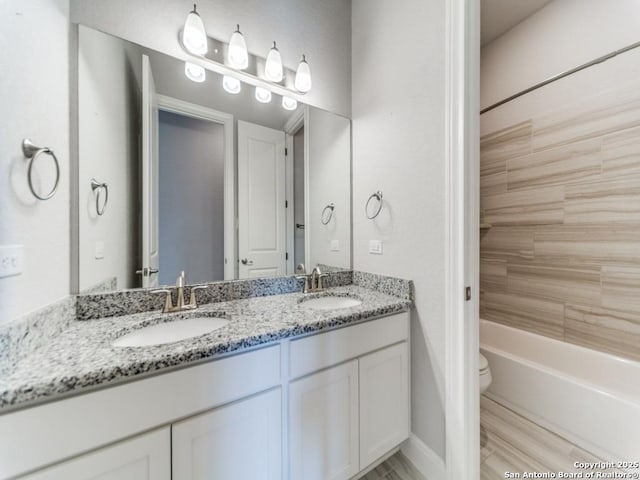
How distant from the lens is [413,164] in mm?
1333

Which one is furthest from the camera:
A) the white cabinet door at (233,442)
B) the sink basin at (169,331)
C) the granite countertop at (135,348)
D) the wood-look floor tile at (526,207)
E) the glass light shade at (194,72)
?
the wood-look floor tile at (526,207)

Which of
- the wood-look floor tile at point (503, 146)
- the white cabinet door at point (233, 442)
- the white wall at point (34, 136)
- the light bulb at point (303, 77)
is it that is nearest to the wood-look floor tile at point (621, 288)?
the wood-look floor tile at point (503, 146)

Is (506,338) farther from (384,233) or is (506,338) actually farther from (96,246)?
(96,246)

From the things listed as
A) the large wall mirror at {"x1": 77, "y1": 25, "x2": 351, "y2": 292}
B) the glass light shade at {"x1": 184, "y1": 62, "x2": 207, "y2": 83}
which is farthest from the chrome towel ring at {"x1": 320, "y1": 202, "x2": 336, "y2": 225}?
the glass light shade at {"x1": 184, "y1": 62, "x2": 207, "y2": 83}

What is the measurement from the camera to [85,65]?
1.02 metres

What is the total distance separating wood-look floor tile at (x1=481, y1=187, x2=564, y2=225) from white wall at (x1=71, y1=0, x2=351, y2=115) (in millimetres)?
1605

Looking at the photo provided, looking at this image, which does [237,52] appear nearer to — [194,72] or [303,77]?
[194,72]

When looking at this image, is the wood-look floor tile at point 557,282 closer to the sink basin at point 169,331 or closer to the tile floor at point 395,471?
the tile floor at point 395,471

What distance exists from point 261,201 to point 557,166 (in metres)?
2.20

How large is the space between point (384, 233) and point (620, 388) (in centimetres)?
176

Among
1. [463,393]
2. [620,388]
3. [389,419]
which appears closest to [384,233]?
[463,393]

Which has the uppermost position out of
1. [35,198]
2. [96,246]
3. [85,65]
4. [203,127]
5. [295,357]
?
[85,65]

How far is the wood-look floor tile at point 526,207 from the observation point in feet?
6.18

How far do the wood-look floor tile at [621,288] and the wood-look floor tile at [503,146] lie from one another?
1050 millimetres
